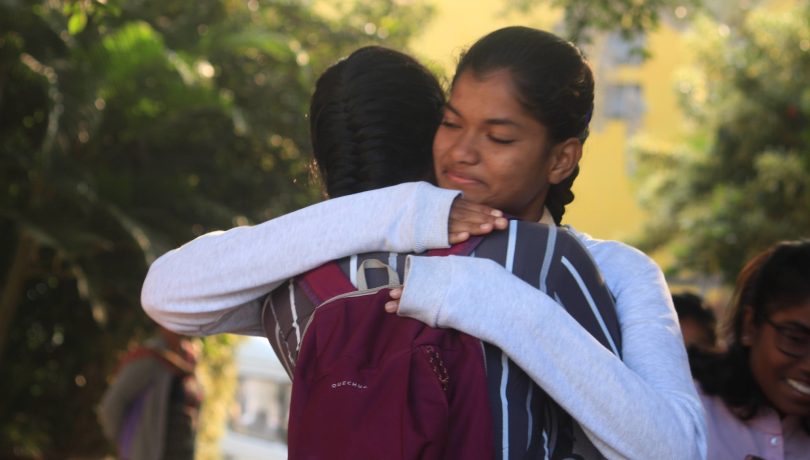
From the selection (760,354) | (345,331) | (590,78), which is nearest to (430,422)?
(345,331)

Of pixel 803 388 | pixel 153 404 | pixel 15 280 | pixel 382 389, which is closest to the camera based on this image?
pixel 382 389

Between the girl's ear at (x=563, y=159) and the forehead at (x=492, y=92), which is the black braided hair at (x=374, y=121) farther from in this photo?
the girl's ear at (x=563, y=159)

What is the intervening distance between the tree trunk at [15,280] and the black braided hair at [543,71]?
6.59m

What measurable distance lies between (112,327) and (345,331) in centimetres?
742

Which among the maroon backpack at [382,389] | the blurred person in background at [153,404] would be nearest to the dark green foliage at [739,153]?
the blurred person in background at [153,404]

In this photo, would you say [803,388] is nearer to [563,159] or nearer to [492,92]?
[563,159]

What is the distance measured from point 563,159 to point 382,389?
0.66 metres

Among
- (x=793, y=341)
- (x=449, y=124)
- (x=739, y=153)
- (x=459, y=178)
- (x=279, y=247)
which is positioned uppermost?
(x=739, y=153)

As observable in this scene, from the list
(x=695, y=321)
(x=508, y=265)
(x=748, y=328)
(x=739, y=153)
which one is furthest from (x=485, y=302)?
(x=739, y=153)

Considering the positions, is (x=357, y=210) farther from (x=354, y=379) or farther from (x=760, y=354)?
(x=760, y=354)

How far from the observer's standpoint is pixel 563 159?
221 cm

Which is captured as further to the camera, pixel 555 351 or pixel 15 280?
pixel 15 280

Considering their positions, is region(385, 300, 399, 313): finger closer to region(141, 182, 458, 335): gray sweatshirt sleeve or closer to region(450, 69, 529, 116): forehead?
region(141, 182, 458, 335): gray sweatshirt sleeve

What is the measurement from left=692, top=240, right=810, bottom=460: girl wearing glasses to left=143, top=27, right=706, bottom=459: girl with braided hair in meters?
1.06
